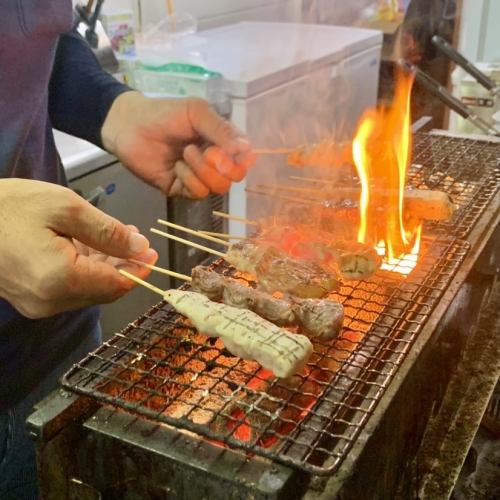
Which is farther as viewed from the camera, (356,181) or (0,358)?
(356,181)

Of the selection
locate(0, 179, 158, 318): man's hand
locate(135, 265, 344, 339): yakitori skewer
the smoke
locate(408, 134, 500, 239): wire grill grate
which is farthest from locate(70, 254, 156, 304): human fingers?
the smoke

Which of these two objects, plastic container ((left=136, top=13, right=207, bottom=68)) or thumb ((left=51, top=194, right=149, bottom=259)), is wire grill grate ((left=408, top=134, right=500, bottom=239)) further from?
plastic container ((left=136, top=13, right=207, bottom=68))

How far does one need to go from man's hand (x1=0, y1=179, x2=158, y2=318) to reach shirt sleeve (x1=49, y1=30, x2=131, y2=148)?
37.4 inches

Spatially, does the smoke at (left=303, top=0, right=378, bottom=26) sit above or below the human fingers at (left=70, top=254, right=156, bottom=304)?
below

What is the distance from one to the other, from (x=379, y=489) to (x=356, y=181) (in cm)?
161

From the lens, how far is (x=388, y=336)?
184 centimetres

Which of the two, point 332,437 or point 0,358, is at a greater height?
point 332,437

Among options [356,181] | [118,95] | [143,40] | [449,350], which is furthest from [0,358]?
[143,40]

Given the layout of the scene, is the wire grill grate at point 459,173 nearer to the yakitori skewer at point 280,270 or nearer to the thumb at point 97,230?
the yakitori skewer at point 280,270

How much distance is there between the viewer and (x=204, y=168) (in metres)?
2.34

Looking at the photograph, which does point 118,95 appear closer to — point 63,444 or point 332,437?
point 63,444

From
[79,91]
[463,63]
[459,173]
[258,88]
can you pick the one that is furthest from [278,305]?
[463,63]

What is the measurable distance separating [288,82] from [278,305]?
3015mm

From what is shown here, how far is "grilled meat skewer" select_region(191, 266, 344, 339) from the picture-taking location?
1.81m
